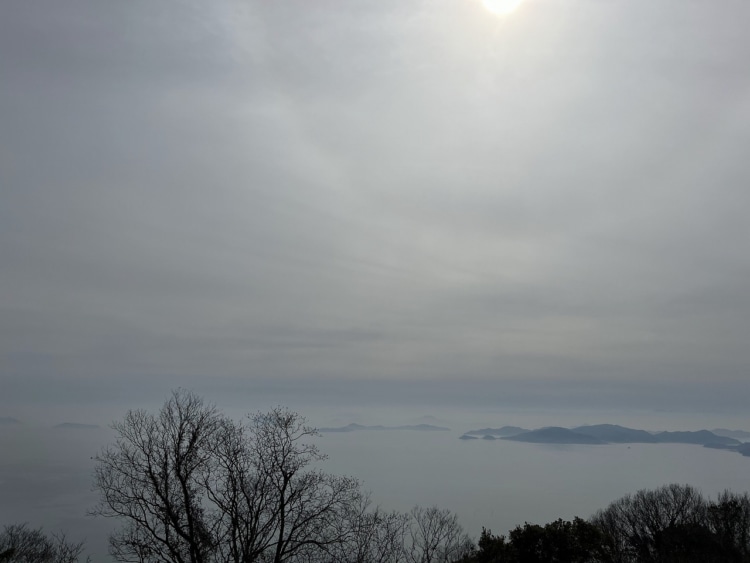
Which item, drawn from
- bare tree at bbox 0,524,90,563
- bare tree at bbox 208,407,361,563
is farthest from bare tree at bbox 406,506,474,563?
bare tree at bbox 0,524,90,563

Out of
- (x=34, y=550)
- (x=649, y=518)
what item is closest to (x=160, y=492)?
(x=34, y=550)

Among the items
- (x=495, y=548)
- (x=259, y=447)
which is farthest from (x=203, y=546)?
(x=495, y=548)

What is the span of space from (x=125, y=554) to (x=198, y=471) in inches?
147

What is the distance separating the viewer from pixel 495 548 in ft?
123

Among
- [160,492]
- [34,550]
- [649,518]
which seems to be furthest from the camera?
[649,518]

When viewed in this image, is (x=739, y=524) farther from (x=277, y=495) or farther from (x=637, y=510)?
(x=277, y=495)

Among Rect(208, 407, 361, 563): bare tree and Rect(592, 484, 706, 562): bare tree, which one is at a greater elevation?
Rect(208, 407, 361, 563): bare tree

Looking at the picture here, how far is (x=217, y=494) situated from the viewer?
2006cm

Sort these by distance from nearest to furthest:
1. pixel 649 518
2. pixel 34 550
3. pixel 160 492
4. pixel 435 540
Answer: pixel 160 492 → pixel 435 540 → pixel 34 550 → pixel 649 518

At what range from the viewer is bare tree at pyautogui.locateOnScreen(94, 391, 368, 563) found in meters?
17.9

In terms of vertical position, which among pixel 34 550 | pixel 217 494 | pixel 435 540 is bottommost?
pixel 34 550

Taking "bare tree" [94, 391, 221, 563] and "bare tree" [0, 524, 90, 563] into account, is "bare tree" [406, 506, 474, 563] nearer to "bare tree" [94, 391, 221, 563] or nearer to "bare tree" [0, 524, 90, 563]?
"bare tree" [94, 391, 221, 563]

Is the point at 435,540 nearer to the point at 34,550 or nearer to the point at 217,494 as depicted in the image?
the point at 217,494

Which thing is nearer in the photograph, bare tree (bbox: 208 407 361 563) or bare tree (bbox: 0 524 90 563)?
bare tree (bbox: 208 407 361 563)
